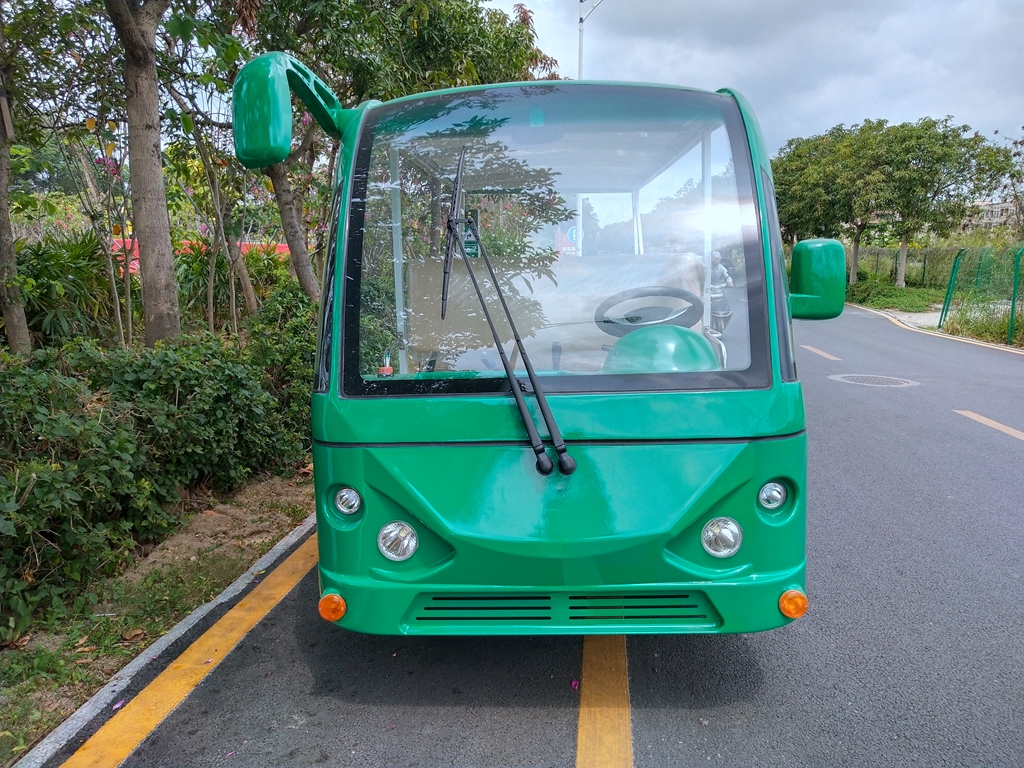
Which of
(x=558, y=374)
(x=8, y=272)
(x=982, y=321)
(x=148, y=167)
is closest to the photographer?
(x=558, y=374)

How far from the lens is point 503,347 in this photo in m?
2.71

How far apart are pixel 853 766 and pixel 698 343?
1.48 m

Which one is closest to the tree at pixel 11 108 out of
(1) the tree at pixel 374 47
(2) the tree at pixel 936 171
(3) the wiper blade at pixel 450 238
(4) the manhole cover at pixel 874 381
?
(1) the tree at pixel 374 47

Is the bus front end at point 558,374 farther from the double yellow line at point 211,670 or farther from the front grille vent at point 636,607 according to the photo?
the double yellow line at point 211,670

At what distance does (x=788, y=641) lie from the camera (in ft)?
10.4

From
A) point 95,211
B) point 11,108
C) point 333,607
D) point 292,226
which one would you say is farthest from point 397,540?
point 95,211

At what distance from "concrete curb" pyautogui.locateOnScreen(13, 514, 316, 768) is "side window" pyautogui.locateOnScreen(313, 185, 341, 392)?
1355 millimetres

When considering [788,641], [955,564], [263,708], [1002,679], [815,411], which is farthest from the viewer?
[815,411]

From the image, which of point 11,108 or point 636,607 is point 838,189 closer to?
point 11,108

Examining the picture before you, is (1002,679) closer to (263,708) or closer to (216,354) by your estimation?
(263,708)

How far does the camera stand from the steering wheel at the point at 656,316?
286 centimetres

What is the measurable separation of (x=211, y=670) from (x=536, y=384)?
5.71ft

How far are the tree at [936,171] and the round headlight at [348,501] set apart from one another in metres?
30.0

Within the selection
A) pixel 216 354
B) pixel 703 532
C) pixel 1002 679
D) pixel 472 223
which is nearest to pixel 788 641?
pixel 1002 679
